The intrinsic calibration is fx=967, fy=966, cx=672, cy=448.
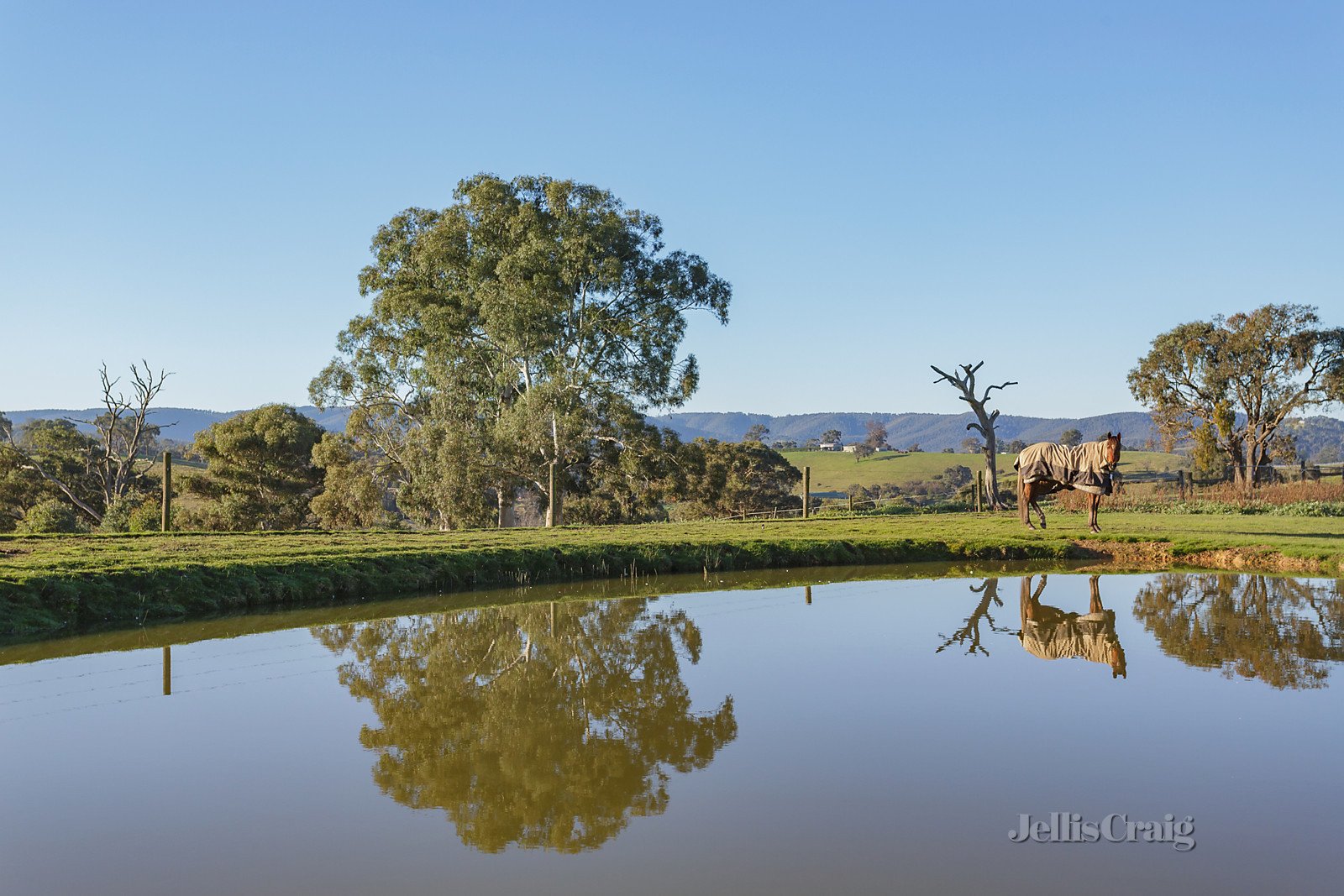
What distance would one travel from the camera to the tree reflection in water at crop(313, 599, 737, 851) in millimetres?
5711

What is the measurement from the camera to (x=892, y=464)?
328ft

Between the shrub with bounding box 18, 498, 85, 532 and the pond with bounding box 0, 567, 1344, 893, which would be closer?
the pond with bounding box 0, 567, 1344, 893

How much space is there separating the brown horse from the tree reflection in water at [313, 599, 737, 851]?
11729 millimetres

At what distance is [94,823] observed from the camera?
5.46 m

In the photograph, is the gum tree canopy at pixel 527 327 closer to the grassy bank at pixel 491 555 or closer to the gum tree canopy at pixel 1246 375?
the grassy bank at pixel 491 555

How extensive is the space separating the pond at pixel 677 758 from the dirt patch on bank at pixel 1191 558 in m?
6.20

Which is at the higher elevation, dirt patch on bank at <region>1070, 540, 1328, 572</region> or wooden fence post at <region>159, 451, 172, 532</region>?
wooden fence post at <region>159, 451, 172, 532</region>

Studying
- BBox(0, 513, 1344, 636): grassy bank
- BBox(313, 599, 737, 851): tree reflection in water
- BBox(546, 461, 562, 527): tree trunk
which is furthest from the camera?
BBox(546, 461, 562, 527): tree trunk

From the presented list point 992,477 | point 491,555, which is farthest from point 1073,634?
point 992,477

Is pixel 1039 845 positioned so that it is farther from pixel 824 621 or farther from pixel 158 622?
pixel 158 622

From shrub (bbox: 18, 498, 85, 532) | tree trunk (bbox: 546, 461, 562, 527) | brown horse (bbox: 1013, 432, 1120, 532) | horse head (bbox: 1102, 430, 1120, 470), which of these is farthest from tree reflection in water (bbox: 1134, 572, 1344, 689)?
shrub (bbox: 18, 498, 85, 532)

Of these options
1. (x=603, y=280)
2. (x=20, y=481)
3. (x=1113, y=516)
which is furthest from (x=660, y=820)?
(x=20, y=481)

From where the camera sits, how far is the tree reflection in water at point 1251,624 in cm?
936

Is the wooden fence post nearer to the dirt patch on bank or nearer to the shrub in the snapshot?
the shrub
